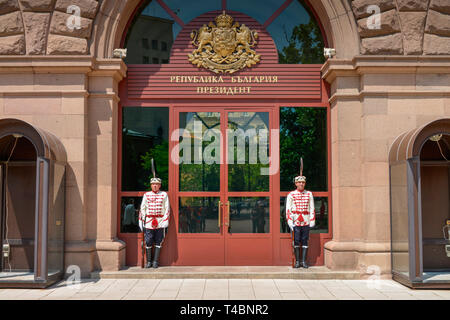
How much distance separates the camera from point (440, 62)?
850 centimetres

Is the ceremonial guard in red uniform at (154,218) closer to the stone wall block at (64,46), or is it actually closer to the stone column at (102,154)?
the stone column at (102,154)

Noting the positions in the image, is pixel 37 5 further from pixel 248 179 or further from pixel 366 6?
pixel 366 6

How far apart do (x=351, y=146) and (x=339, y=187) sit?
2.69 ft

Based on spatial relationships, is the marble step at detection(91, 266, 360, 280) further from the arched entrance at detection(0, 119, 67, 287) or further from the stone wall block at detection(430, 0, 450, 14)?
the stone wall block at detection(430, 0, 450, 14)

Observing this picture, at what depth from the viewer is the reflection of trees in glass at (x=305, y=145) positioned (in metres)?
9.18

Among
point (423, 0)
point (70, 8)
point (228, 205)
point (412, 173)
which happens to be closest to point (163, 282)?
point (228, 205)

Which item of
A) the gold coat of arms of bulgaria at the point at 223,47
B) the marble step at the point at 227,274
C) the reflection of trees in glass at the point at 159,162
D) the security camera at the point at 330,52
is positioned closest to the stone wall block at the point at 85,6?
the gold coat of arms of bulgaria at the point at 223,47

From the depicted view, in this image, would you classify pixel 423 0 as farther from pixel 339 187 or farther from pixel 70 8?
pixel 70 8

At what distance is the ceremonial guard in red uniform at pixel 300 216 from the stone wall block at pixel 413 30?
10.5ft

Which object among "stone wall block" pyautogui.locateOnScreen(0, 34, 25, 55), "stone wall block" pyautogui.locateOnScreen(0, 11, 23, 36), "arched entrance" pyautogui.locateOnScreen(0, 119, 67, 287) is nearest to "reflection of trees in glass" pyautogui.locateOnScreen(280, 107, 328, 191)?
"arched entrance" pyautogui.locateOnScreen(0, 119, 67, 287)

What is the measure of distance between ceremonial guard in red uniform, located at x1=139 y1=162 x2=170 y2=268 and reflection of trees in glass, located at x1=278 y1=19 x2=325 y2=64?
3723 millimetres

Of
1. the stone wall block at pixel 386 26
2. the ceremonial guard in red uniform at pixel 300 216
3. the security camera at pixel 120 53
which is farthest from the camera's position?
the security camera at pixel 120 53

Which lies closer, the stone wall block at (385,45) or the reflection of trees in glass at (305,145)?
the stone wall block at (385,45)

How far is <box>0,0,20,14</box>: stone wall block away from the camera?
864 cm
